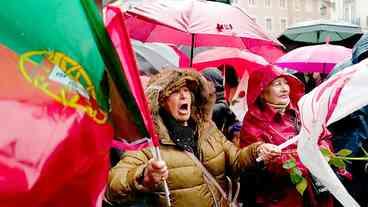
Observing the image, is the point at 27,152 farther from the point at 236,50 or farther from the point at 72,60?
the point at 236,50

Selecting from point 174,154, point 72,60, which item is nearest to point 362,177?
point 174,154

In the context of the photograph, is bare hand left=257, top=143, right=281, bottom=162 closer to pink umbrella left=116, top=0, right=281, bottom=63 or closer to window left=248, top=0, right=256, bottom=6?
pink umbrella left=116, top=0, right=281, bottom=63

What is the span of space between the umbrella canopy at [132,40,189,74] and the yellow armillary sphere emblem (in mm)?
3238

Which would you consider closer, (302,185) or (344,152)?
(344,152)

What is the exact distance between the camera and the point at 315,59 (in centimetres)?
816

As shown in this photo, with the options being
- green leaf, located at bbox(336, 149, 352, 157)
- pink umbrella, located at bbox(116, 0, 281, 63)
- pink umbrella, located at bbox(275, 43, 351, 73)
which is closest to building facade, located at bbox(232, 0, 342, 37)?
pink umbrella, located at bbox(275, 43, 351, 73)

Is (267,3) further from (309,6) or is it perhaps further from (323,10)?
(323,10)

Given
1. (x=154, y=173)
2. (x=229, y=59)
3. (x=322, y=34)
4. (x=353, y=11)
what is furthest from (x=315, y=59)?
(x=353, y=11)

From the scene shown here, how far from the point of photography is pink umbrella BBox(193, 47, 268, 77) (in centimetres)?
737

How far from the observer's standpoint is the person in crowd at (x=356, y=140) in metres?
4.23

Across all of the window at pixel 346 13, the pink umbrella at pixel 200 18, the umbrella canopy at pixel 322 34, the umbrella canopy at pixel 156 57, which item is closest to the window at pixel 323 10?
the window at pixel 346 13

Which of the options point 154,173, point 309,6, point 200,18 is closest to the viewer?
point 154,173

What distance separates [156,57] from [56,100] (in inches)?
158

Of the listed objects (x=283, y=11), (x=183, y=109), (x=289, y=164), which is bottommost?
(x=289, y=164)
